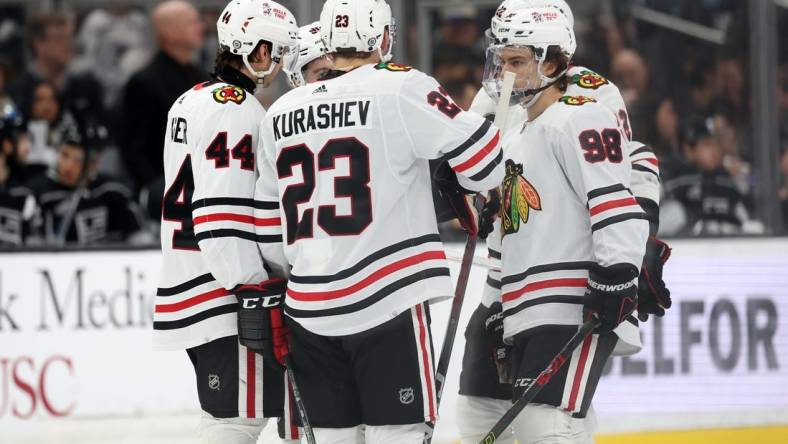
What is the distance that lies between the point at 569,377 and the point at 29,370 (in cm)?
236

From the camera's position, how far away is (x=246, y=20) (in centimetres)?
308

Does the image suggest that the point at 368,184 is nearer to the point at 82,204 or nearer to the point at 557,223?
the point at 557,223

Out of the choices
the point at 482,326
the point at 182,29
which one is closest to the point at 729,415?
the point at 482,326

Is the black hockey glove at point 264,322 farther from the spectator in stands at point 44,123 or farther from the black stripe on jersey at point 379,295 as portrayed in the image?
the spectator in stands at point 44,123

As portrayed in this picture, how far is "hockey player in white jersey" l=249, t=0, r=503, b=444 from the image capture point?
2.78 metres

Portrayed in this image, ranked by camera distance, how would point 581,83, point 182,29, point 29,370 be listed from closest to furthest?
point 581,83 → point 29,370 → point 182,29

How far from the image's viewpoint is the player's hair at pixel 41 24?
19.1 feet

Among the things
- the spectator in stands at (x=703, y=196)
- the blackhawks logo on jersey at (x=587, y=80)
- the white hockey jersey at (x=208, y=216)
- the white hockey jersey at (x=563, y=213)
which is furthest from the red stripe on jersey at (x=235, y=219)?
the spectator in stands at (x=703, y=196)

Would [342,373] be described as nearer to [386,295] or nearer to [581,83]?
[386,295]

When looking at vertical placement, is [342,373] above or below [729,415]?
above

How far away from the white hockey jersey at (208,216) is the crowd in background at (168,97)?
7.26ft

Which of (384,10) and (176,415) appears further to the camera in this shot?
(176,415)

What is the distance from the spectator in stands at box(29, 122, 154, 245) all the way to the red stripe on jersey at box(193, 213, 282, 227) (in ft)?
7.61

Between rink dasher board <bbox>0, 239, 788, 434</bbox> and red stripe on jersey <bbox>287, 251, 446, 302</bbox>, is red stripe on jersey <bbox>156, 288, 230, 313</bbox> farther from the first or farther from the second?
rink dasher board <bbox>0, 239, 788, 434</bbox>
